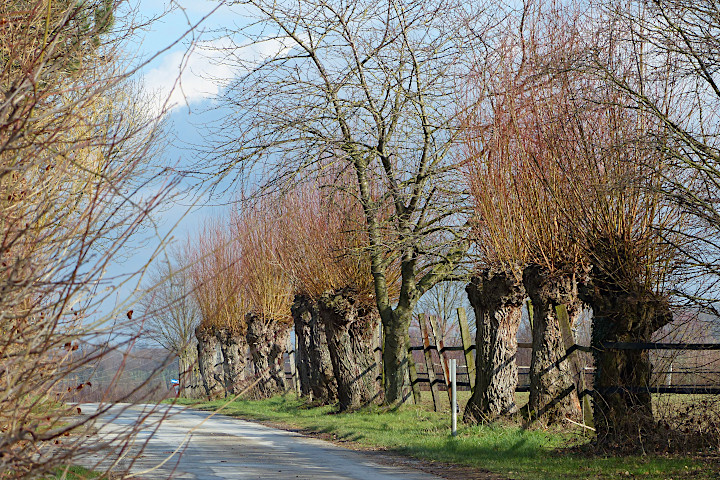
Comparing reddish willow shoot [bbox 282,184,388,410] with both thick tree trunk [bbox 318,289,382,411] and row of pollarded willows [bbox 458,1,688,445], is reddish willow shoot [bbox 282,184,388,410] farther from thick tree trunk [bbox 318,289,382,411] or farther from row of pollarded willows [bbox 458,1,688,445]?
row of pollarded willows [bbox 458,1,688,445]

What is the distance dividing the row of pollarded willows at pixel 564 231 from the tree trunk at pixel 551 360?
0.02 m

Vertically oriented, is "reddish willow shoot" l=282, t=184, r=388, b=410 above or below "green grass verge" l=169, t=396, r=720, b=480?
above

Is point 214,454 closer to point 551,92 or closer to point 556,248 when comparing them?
point 556,248

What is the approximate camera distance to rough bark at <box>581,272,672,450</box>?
9797mm

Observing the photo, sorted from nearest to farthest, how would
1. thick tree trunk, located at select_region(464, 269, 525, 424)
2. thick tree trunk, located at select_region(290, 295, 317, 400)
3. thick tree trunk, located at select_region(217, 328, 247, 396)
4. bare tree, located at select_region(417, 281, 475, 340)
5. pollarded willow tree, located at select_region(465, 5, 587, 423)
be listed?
pollarded willow tree, located at select_region(465, 5, 587, 423) → thick tree trunk, located at select_region(464, 269, 525, 424) → thick tree trunk, located at select_region(290, 295, 317, 400) → thick tree trunk, located at select_region(217, 328, 247, 396) → bare tree, located at select_region(417, 281, 475, 340)

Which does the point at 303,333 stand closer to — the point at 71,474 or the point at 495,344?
the point at 495,344

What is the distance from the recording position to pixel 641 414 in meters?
9.60

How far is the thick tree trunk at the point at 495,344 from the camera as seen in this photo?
13258 mm

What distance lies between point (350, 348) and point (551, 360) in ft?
25.5

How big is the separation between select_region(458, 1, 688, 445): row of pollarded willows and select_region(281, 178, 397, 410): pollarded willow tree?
18.6 ft

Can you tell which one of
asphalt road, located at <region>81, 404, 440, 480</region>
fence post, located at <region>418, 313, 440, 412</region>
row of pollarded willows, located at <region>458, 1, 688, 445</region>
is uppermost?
row of pollarded willows, located at <region>458, 1, 688, 445</region>

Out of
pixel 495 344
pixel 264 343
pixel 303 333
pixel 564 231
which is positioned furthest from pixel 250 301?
pixel 564 231

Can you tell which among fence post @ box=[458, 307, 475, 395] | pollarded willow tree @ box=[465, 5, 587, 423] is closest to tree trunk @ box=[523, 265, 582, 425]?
pollarded willow tree @ box=[465, 5, 587, 423]

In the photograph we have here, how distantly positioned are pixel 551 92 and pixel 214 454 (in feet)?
24.9
